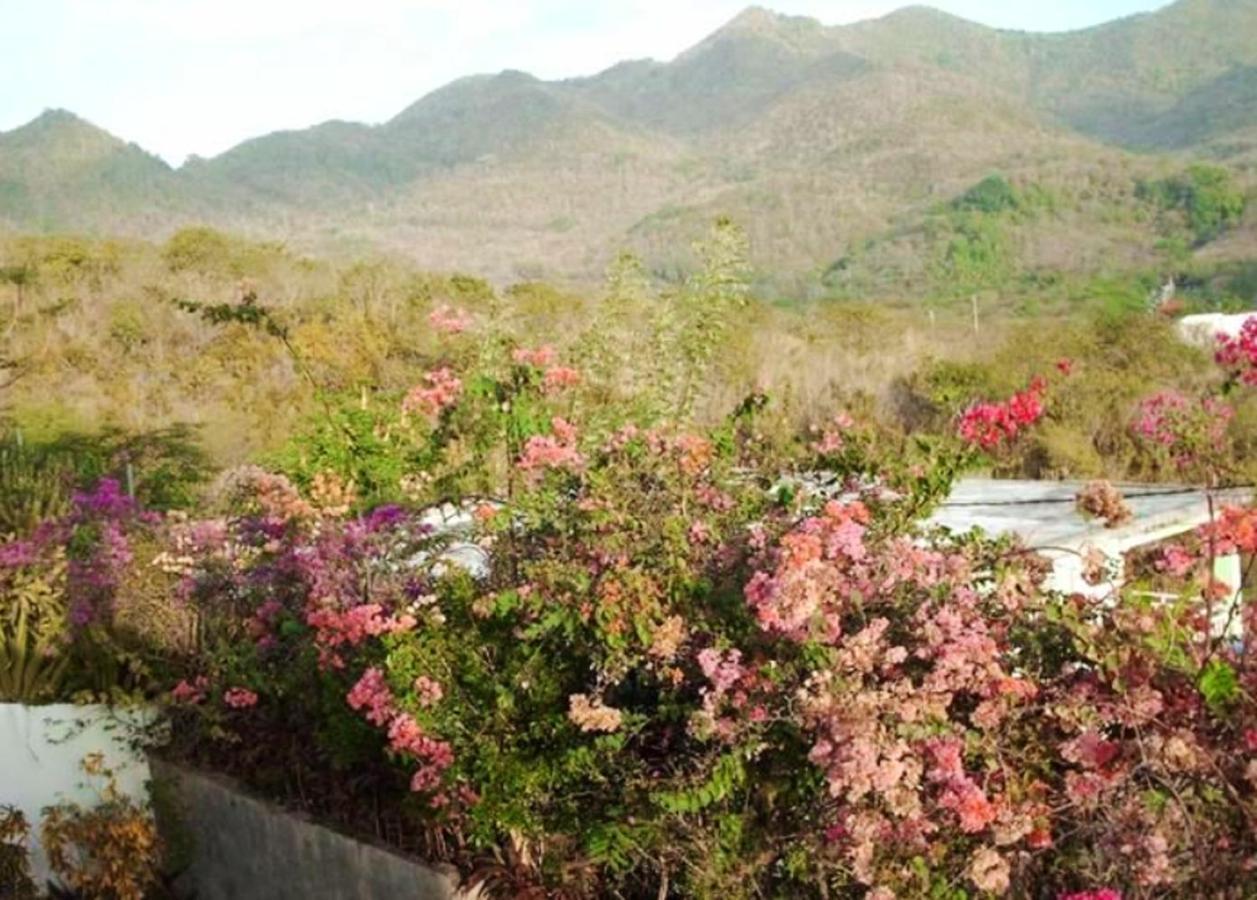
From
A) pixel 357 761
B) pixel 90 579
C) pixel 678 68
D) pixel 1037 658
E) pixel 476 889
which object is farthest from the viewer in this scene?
pixel 678 68

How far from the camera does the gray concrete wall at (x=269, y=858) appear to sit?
5512 millimetres

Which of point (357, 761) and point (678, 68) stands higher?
point (678, 68)

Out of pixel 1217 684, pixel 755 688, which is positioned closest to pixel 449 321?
pixel 755 688

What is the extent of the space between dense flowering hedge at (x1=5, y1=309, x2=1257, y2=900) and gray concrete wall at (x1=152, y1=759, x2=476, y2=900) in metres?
0.16

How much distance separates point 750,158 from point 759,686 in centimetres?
11503

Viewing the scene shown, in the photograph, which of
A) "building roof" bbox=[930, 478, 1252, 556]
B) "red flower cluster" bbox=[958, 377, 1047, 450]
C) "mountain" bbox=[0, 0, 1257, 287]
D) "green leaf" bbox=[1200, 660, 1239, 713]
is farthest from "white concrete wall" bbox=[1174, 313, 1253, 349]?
"mountain" bbox=[0, 0, 1257, 287]

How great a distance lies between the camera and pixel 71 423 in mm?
18391

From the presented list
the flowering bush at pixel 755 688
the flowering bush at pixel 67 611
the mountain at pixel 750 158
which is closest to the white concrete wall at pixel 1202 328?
the flowering bush at pixel 67 611

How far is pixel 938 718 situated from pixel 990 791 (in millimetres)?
312

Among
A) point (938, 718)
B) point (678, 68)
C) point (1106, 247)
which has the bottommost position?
point (1106, 247)

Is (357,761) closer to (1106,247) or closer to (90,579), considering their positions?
(90,579)

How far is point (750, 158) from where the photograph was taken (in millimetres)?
115562

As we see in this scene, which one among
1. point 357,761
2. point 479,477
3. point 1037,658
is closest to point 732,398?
point 479,477

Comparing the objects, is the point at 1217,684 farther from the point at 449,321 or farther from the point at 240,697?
the point at 449,321
